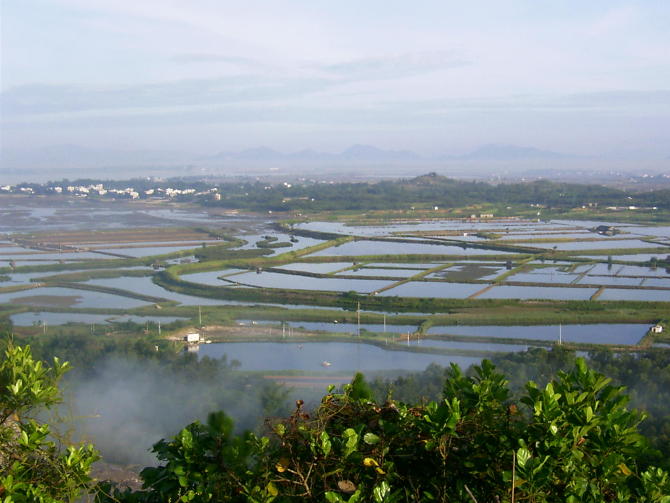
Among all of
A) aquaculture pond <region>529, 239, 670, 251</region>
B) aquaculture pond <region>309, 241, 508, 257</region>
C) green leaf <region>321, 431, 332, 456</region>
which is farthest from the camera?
aquaculture pond <region>529, 239, 670, 251</region>

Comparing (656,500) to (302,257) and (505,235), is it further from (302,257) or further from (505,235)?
A: (505,235)

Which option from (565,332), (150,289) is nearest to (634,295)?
(565,332)

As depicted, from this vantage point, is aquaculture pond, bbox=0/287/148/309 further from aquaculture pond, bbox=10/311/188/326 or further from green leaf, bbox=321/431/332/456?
green leaf, bbox=321/431/332/456

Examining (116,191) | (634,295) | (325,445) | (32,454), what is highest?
(116,191)

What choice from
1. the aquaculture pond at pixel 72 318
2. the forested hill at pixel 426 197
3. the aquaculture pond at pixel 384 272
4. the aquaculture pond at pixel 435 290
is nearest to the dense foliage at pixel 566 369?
the aquaculture pond at pixel 435 290

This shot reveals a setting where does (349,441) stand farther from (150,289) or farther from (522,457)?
(150,289)

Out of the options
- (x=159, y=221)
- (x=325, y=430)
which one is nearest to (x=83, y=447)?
(x=325, y=430)

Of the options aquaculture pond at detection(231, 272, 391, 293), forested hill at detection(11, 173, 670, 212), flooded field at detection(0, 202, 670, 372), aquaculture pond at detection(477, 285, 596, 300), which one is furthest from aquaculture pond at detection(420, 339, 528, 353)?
forested hill at detection(11, 173, 670, 212)
